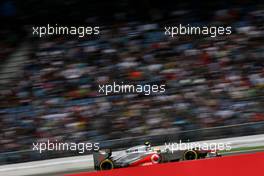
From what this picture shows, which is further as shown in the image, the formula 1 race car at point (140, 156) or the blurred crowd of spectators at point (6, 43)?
the blurred crowd of spectators at point (6, 43)

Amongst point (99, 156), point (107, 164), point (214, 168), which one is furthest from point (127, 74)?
point (214, 168)

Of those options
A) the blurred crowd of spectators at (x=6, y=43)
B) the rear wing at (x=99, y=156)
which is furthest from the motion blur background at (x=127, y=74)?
the rear wing at (x=99, y=156)

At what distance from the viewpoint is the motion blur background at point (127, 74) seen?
8.67 metres

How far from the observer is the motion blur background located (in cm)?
867

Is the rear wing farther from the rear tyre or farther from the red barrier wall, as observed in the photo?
the red barrier wall

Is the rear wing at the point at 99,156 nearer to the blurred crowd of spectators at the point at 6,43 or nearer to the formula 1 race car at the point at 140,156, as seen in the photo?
the formula 1 race car at the point at 140,156

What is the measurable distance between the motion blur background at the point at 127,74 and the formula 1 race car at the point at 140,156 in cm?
30

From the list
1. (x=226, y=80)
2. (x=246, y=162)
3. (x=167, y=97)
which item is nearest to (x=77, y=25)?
(x=167, y=97)

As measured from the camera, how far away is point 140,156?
26.7ft

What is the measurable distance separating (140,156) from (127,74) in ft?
4.81

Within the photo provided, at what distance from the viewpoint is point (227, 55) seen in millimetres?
9289

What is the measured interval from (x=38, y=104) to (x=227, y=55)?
10.1 ft

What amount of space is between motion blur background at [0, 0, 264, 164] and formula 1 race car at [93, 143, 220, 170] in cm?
30

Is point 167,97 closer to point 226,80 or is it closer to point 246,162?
point 226,80
